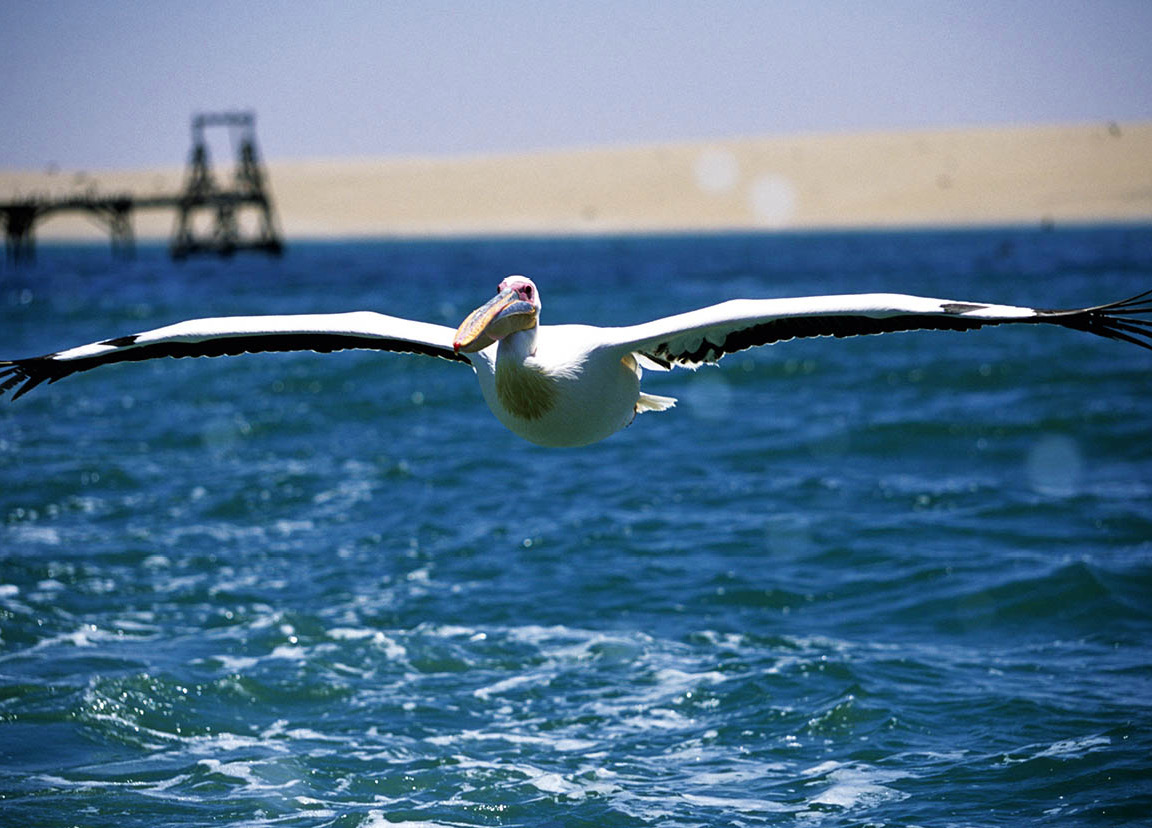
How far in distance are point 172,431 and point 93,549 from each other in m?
6.24

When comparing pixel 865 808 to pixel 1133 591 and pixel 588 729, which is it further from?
pixel 1133 591

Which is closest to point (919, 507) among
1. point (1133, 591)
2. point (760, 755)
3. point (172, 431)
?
point (1133, 591)

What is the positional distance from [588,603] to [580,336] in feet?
16.7

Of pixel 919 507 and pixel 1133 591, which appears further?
pixel 919 507

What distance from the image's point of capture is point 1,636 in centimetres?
1157

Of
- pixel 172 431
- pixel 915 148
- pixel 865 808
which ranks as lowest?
pixel 865 808

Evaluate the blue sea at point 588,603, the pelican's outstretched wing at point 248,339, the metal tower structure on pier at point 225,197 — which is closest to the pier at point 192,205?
the metal tower structure on pier at point 225,197

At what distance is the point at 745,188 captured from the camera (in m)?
132

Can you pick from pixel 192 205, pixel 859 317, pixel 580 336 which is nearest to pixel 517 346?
pixel 580 336

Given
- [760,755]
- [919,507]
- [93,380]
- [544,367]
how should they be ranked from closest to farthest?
[544,367] < [760,755] < [919,507] < [93,380]

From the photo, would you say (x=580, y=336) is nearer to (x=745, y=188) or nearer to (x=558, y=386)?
(x=558, y=386)

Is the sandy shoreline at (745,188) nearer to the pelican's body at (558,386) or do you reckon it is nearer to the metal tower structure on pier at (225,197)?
the metal tower structure on pier at (225,197)

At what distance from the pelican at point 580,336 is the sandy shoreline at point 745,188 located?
98.6 metres

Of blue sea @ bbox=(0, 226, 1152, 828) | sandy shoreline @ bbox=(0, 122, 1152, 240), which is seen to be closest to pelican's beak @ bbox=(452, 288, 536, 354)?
blue sea @ bbox=(0, 226, 1152, 828)
